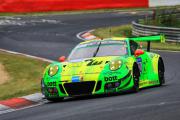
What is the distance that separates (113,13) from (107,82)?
32662 mm

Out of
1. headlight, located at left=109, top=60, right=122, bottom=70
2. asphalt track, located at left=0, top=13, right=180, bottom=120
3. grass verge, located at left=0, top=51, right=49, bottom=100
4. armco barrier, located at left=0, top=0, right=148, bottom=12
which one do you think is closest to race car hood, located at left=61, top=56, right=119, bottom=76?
headlight, located at left=109, top=60, right=122, bottom=70

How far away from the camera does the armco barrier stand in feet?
138

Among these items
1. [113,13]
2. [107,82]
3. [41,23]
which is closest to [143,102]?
[107,82]

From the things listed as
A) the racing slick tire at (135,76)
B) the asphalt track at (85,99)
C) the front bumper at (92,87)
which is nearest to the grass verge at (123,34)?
the asphalt track at (85,99)

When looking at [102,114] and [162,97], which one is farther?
[162,97]

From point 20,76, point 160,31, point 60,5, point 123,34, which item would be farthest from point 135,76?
point 60,5

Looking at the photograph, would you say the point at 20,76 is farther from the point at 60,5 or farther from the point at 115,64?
the point at 60,5

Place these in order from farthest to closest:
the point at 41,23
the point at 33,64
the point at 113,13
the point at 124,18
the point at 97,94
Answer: the point at 113,13, the point at 124,18, the point at 41,23, the point at 33,64, the point at 97,94

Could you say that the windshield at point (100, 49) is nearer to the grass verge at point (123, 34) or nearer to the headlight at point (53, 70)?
the headlight at point (53, 70)

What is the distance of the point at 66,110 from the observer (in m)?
10.9

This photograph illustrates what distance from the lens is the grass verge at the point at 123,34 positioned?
25362 mm

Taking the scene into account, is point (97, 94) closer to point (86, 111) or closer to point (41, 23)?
point (86, 111)

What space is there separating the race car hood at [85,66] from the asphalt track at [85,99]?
58 cm

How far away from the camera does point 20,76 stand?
55.5 ft
